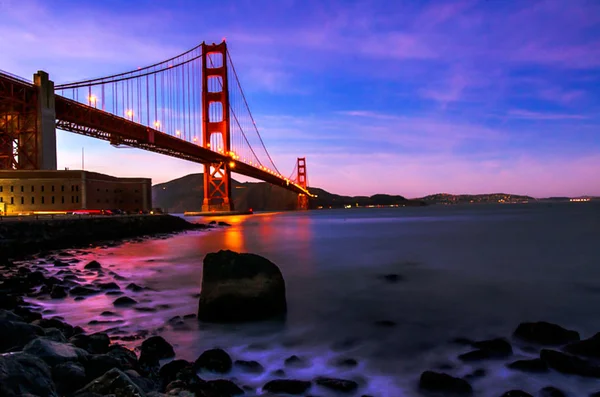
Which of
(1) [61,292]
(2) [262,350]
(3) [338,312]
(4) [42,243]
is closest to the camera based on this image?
(2) [262,350]

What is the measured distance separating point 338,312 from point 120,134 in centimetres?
3227

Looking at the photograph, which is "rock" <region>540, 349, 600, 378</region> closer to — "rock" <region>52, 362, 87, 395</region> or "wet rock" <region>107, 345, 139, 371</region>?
"wet rock" <region>107, 345, 139, 371</region>

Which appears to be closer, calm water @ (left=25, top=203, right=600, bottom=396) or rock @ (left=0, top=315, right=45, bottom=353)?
rock @ (left=0, top=315, right=45, bottom=353)

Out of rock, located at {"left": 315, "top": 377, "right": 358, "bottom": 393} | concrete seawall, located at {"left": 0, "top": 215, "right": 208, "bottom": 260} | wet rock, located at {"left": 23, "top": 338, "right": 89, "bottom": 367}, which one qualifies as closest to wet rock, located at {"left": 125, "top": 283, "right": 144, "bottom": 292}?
wet rock, located at {"left": 23, "top": 338, "right": 89, "bottom": 367}

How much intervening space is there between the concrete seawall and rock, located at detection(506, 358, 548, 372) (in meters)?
12.7

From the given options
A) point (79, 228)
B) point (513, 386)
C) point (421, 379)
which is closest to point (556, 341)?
point (513, 386)

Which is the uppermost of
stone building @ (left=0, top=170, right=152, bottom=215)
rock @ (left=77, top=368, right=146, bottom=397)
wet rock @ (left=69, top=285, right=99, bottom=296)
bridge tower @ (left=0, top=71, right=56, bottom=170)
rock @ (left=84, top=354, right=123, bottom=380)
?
bridge tower @ (left=0, top=71, right=56, bottom=170)

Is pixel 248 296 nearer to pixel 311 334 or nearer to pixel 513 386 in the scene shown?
pixel 311 334

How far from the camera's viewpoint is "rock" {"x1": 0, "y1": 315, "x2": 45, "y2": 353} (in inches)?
128

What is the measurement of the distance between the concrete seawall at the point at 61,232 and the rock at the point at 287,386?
11.2 meters

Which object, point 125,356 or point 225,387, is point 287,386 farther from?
point 125,356

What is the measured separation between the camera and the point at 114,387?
2.30m

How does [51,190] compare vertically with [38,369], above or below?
above

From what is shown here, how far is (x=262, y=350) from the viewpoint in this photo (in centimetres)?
460
